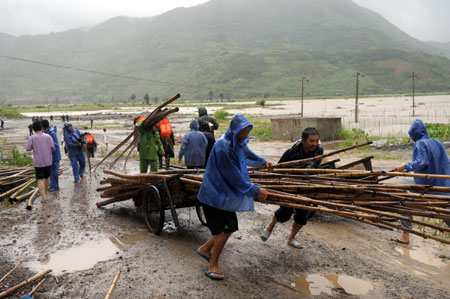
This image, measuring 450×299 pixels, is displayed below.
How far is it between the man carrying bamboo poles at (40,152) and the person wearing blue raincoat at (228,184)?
485 cm

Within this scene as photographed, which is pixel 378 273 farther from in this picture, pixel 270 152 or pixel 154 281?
pixel 270 152

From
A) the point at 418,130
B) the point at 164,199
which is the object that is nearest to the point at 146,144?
the point at 164,199

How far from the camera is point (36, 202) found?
7633 mm

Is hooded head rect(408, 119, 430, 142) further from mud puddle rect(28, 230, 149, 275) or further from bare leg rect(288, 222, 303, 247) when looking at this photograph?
mud puddle rect(28, 230, 149, 275)

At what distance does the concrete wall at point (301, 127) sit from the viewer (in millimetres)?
18703

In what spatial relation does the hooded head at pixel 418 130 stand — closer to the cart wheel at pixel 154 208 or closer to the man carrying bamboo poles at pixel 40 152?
the cart wheel at pixel 154 208

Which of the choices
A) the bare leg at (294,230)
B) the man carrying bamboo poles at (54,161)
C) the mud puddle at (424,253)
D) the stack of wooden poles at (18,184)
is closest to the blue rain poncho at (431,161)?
the mud puddle at (424,253)

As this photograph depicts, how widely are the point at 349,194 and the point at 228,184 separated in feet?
4.04

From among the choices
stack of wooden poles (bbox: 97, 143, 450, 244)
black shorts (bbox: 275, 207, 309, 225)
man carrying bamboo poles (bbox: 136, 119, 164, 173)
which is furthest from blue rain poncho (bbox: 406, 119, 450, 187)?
man carrying bamboo poles (bbox: 136, 119, 164, 173)

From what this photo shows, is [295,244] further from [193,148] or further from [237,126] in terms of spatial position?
[193,148]

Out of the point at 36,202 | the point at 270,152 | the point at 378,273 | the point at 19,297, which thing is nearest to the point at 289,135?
the point at 270,152

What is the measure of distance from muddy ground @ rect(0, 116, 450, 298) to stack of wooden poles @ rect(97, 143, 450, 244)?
791mm

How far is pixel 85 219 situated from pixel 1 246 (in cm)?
144

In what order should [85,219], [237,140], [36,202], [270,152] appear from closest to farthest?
[237,140]
[85,219]
[36,202]
[270,152]
